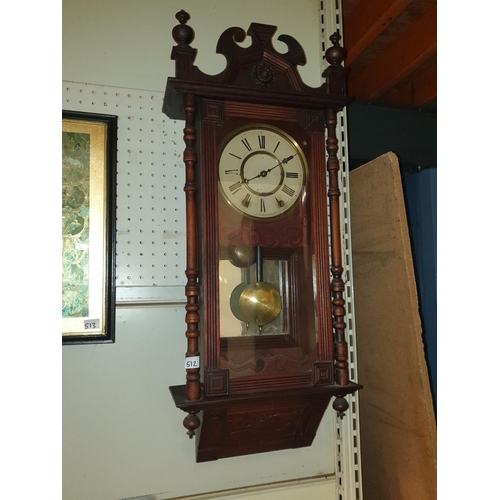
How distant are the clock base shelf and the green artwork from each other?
1.14ft

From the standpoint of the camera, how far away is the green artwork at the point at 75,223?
108cm

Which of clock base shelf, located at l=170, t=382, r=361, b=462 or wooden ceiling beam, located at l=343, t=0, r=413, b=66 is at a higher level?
wooden ceiling beam, located at l=343, t=0, r=413, b=66

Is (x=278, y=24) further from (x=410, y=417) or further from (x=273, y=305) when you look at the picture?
(x=410, y=417)

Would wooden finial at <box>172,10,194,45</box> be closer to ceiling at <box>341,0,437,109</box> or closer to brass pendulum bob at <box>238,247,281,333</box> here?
brass pendulum bob at <box>238,247,281,333</box>

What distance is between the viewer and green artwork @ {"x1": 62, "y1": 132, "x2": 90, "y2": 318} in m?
1.08

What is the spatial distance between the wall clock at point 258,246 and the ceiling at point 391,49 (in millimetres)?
481

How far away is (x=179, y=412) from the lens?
1.14 metres

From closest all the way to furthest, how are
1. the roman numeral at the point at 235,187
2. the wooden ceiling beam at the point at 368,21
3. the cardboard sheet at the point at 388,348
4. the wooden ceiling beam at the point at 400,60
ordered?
1. the roman numeral at the point at 235,187
2. the cardboard sheet at the point at 388,348
3. the wooden ceiling beam at the point at 368,21
4. the wooden ceiling beam at the point at 400,60

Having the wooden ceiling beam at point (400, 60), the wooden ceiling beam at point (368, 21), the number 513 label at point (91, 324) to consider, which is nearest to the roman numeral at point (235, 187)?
the number 513 label at point (91, 324)

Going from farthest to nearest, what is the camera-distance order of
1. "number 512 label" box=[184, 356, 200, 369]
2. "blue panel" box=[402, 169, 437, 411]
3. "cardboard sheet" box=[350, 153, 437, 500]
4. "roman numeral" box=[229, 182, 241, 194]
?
"blue panel" box=[402, 169, 437, 411] → "cardboard sheet" box=[350, 153, 437, 500] → "roman numeral" box=[229, 182, 241, 194] → "number 512 label" box=[184, 356, 200, 369]

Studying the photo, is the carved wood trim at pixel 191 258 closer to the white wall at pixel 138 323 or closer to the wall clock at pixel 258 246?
the wall clock at pixel 258 246

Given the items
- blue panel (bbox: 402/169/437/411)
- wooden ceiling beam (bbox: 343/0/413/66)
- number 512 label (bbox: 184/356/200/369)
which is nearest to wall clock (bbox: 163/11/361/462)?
number 512 label (bbox: 184/356/200/369)

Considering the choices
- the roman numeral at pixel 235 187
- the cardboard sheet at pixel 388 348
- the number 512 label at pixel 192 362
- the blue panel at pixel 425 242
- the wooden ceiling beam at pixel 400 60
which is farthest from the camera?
the blue panel at pixel 425 242

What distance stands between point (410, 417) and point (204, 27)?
Result: 1.32 metres
